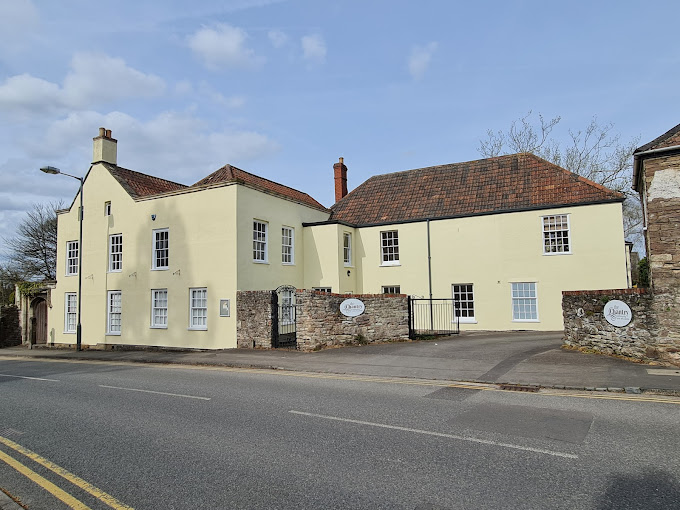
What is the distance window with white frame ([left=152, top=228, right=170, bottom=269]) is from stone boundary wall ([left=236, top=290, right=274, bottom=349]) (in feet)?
15.8

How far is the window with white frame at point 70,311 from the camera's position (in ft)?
78.0

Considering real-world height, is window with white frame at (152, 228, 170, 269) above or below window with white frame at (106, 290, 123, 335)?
above

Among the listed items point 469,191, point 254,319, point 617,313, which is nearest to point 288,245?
point 254,319

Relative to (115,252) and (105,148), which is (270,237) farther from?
(105,148)

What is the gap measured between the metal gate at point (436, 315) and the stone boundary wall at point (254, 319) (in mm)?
8353

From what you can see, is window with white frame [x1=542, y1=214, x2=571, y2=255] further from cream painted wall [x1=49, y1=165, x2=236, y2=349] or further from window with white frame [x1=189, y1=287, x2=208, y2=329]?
window with white frame [x1=189, y1=287, x2=208, y2=329]

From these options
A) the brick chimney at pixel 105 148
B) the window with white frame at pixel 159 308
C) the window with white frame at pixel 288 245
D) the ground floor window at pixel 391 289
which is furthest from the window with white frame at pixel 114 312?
the ground floor window at pixel 391 289

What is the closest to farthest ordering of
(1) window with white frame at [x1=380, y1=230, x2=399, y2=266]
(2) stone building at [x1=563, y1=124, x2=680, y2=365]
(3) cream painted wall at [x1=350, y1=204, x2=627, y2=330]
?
(2) stone building at [x1=563, y1=124, x2=680, y2=365] < (3) cream painted wall at [x1=350, y1=204, x2=627, y2=330] < (1) window with white frame at [x1=380, y1=230, x2=399, y2=266]

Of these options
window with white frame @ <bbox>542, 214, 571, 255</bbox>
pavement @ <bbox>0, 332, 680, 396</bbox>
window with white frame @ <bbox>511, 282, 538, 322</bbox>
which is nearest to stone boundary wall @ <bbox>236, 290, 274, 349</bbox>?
pavement @ <bbox>0, 332, 680, 396</bbox>

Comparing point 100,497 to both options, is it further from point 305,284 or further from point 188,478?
point 305,284

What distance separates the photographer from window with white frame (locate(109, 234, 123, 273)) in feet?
73.3

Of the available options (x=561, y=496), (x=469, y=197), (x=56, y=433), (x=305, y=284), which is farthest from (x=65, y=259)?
(x=561, y=496)

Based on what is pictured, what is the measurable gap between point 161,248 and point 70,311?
25.6 ft

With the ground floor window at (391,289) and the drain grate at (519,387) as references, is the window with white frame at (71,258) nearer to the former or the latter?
the ground floor window at (391,289)
